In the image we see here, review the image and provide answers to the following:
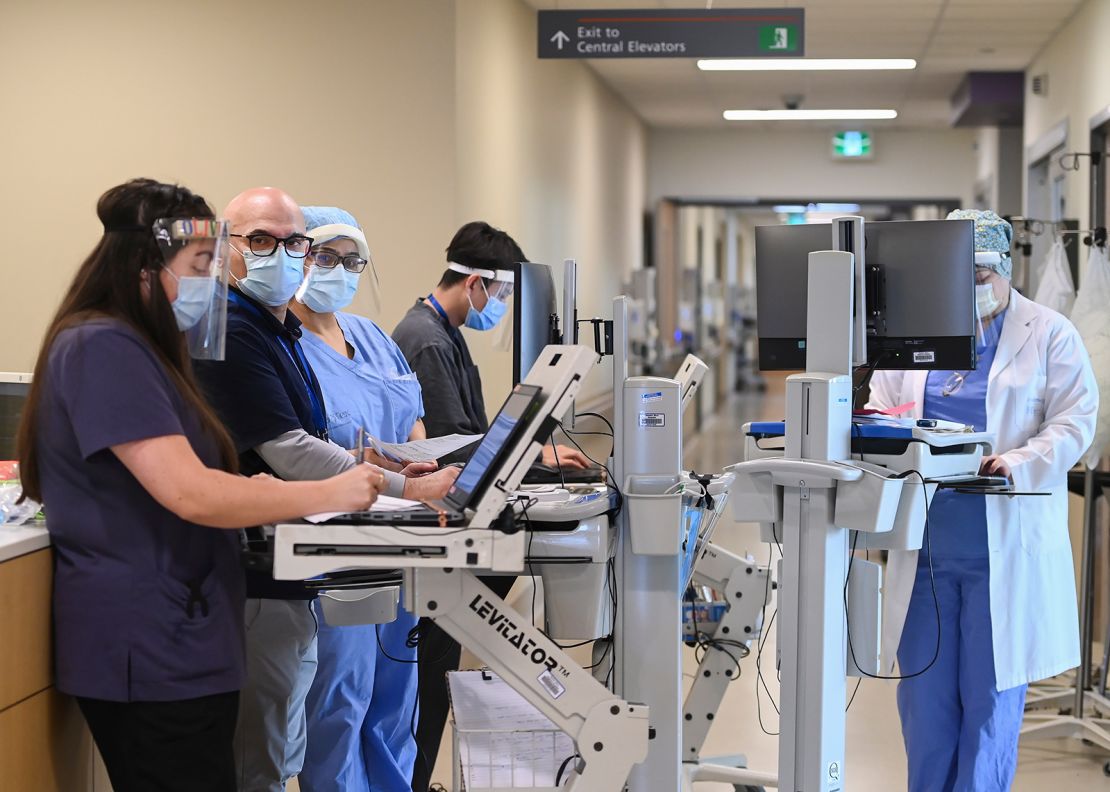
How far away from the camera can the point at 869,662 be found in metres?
2.79

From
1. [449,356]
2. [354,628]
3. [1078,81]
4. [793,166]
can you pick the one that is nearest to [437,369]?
[449,356]

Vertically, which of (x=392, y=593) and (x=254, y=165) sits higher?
(x=254, y=165)

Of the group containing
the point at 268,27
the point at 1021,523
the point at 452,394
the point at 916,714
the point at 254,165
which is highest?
the point at 268,27

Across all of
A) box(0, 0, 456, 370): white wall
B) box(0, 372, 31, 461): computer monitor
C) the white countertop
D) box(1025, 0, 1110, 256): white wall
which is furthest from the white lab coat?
box(1025, 0, 1110, 256): white wall

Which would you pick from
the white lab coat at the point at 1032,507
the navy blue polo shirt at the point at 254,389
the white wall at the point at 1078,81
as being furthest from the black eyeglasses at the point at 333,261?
the white wall at the point at 1078,81

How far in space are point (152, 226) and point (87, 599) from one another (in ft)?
1.95

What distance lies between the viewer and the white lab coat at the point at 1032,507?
10.1 ft

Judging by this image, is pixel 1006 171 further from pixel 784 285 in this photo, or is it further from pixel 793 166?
pixel 784 285

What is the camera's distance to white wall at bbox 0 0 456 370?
17.3 ft

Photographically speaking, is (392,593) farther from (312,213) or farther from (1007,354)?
(1007,354)

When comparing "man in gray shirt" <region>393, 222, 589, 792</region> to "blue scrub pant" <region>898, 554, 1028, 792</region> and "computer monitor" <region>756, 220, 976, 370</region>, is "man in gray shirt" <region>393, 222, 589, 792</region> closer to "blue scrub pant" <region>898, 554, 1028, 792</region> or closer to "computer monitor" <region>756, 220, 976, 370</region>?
"computer monitor" <region>756, 220, 976, 370</region>

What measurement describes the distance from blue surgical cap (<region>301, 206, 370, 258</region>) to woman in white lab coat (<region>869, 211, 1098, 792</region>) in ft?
5.11

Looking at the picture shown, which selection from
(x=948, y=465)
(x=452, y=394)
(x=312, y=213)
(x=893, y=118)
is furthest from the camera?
(x=893, y=118)

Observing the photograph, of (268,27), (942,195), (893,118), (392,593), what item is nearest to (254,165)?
(268,27)
